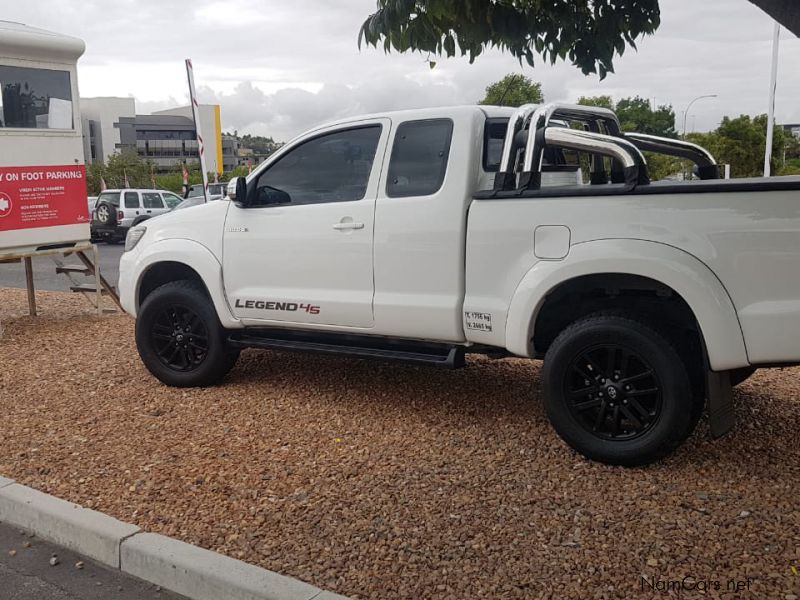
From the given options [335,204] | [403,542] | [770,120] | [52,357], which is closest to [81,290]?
[52,357]

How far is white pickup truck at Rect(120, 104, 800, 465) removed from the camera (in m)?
4.05

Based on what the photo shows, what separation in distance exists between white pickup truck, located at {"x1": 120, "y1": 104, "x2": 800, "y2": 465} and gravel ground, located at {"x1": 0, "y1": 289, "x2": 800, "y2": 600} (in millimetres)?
371

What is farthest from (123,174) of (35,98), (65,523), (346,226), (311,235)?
(65,523)

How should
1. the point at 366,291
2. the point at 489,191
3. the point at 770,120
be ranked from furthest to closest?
the point at 770,120 → the point at 366,291 → the point at 489,191

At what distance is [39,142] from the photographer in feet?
28.3

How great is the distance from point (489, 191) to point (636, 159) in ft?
2.93

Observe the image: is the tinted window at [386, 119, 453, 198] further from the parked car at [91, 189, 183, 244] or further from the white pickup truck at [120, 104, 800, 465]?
the parked car at [91, 189, 183, 244]

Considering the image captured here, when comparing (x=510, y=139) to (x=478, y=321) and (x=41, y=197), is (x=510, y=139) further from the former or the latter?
(x=41, y=197)

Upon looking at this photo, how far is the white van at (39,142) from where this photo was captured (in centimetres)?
837

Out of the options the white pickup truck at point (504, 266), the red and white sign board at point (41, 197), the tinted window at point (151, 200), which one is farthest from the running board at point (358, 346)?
the tinted window at point (151, 200)

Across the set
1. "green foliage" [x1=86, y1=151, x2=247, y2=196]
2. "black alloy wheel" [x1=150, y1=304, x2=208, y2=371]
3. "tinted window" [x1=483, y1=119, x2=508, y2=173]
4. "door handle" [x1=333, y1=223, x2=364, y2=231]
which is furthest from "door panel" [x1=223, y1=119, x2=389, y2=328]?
"green foliage" [x1=86, y1=151, x2=247, y2=196]

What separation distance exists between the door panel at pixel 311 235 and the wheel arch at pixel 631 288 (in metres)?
1.16

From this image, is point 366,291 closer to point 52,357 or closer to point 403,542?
point 403,542

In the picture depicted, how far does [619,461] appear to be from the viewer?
4.38 metres
